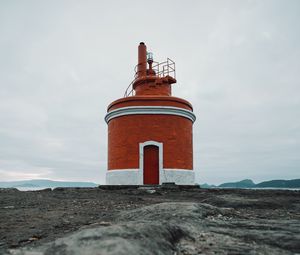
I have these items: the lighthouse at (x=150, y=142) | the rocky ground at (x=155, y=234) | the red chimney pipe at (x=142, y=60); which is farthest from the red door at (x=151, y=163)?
the rocky ground at (x=155, y=234)

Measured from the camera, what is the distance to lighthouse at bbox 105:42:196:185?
45.5 ft

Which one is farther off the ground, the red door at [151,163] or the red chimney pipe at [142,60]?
the red chimney pipe at [142,60]

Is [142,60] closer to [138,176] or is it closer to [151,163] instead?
[151,163]

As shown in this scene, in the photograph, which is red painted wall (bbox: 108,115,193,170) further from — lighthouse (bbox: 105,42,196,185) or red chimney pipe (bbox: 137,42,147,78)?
red chimney pipe (bbox: 137,42,147,78)

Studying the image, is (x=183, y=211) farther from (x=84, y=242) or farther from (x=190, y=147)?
(x=190, y=147)

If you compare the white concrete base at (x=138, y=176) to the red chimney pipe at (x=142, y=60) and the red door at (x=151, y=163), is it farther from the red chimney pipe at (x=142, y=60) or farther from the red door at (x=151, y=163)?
the red chimney pipe at (x=142, y=60)

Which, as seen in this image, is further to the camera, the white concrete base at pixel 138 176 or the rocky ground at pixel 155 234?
the white concrete base at pixel 138 176

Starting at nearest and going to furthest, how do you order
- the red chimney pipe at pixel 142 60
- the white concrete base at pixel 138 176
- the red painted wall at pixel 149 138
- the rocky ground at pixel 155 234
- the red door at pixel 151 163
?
the rocky ground at pixel 155 234 → the white concrete base at pixel 138 176 → the red door at pixel 151 163 → the red painted wall at pixel 149 138 → the red chimney pipe at pixel 142 60

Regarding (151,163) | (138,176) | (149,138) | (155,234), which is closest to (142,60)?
(149,138)

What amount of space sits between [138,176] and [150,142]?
68.9 inches

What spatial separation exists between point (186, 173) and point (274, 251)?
11516 millimetres

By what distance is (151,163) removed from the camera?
551 inches

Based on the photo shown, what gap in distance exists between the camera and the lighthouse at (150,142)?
546 inches

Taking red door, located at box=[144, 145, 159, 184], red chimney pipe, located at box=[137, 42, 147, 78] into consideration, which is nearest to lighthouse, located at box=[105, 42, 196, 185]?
red door, located at box=[144, 145, 159, 184]
